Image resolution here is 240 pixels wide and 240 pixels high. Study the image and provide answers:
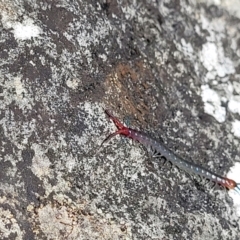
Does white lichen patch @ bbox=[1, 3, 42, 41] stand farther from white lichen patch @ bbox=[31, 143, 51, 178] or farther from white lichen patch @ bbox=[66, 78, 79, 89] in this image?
white lichen patch @ bbox=[31, 143, 51, 178]

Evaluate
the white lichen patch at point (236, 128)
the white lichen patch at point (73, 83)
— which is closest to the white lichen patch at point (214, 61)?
the white lichen patch at point (236, 128)

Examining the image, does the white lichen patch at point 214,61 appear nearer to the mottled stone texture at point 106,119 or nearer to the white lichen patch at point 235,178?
the mottled stone texture at point 106,119

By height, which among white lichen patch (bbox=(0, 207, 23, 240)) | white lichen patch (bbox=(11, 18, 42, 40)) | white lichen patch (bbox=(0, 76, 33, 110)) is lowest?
white lichen patch (bbox=(0, 207, 23, 240))

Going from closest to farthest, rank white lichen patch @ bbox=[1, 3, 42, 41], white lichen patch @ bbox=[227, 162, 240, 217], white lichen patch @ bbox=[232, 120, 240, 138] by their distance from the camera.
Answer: white lichen patch @ bbox=[1, 3, 42, 41]
white lichen patch @ bbox=[227, 162, 240, 217]
white lichen patch @ bbox=[232, 120, 240, 138]

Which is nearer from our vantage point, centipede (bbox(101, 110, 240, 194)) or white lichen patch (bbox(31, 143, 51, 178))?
white lichen patch (bbox(31, 143, 51, 178))

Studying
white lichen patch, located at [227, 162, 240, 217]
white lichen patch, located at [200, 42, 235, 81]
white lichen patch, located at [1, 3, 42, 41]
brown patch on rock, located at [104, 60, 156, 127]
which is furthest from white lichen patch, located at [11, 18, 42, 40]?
white lichen patch, located at [227, 162, 240, 217]

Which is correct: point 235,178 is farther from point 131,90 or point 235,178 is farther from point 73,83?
point 73,83
